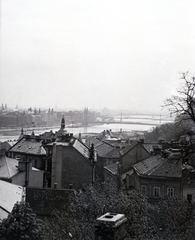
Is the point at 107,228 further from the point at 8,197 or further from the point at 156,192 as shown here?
the point at 156,192

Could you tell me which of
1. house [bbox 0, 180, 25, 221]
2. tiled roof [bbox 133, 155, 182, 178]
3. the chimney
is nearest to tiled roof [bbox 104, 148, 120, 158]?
tiled roof [bbox 133, 155, 182, 178]

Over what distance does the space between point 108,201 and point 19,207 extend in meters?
5.07

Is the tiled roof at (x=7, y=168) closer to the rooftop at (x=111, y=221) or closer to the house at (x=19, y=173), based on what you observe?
the house at (x=19, y=173)

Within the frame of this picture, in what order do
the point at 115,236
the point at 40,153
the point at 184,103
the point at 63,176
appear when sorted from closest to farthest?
the point at 115,236, the point at 184,103, the point at 63,176, the point at 40,153

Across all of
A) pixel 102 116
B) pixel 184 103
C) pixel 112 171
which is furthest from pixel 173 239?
pixel 102 116

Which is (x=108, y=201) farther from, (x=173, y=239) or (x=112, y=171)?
(x=112, y=171)

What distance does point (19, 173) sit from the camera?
30.2 meters

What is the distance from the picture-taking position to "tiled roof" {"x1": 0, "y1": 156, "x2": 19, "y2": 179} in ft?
96.9

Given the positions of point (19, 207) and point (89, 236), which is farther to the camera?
point (19, 207)

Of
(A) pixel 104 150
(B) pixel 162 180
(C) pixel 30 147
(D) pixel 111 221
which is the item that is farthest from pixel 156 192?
(A) pixel 104 150

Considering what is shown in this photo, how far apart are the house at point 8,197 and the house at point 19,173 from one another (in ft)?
12.5

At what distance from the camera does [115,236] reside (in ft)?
32.1

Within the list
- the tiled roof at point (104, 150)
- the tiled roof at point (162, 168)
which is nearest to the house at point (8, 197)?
the tiled roof at point (162, 168)

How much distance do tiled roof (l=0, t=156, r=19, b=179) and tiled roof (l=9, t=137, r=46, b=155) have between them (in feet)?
36.8
